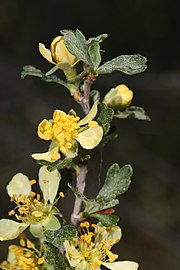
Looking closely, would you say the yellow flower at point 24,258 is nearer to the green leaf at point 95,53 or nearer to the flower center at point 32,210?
the flower center at point 32,210

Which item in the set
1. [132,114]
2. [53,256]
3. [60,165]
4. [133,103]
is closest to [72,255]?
[53,256]

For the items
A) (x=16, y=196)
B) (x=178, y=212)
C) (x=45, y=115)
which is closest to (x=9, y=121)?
(x=45, y=115)

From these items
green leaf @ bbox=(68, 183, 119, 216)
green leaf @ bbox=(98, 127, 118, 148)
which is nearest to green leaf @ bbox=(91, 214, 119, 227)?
green leaf @ bbox=(68, 183, 119, 216)

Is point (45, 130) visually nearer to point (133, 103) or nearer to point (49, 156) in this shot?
point (49, 156)

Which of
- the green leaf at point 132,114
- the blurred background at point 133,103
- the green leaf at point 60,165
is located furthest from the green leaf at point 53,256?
the blurred background at point 133,103

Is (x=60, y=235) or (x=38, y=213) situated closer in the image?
(x=60, y=235)

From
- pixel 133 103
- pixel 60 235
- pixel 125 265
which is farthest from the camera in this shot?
pixel 133 103

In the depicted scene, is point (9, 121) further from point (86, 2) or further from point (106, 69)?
point (106, 69)
